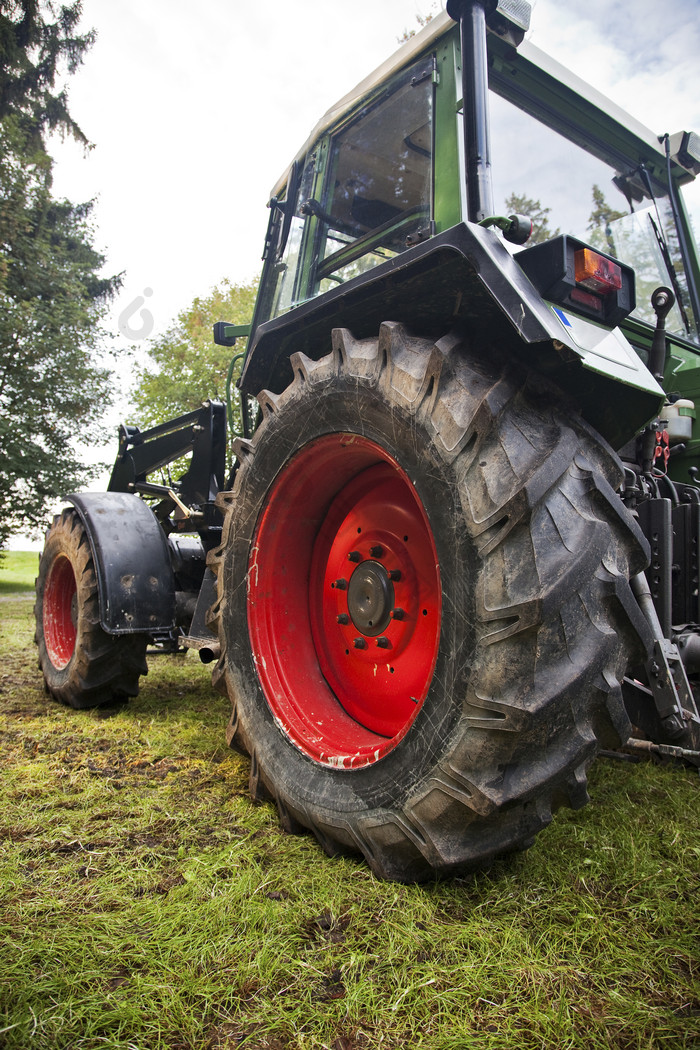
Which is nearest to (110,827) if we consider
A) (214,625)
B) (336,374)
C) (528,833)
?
(214,625)

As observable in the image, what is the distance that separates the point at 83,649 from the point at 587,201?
301 centimetres

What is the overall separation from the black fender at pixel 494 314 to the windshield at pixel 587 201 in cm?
48

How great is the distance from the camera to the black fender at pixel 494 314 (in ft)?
5.10

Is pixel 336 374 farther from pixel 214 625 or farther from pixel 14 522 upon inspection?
pixel 14 522

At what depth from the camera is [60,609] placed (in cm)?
391

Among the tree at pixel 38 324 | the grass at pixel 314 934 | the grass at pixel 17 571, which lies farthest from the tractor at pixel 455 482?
the tree at pixel 38 324

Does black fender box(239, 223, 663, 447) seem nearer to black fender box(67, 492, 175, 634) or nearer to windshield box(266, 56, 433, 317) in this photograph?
windshield box(266, 56, 433, 317)

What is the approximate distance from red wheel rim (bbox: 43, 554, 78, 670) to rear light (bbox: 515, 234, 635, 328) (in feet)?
10.1

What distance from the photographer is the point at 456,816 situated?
1488mm

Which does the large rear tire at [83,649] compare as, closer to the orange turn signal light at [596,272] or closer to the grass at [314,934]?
the grass at [314,934]

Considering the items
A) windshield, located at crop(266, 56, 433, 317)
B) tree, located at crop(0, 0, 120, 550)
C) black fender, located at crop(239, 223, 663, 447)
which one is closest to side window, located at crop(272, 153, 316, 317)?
windshield, located at crop(266, 56, 433, 317)

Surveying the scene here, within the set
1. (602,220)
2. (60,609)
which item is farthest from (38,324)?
(602,220)

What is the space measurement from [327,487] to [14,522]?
45.3ft

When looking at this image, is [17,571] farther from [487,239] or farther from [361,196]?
[487,239]
